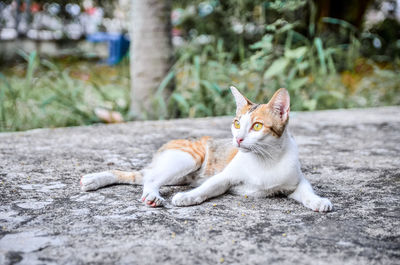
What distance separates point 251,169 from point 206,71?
3.26 metres

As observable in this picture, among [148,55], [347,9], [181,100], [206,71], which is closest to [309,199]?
[181,100]

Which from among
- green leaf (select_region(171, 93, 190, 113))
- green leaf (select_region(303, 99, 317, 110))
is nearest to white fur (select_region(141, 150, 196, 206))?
green leaf (select_region(171, 93, 190, 113))

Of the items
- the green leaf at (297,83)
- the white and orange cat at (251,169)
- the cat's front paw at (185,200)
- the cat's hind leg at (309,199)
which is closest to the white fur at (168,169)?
the white and orange cat at (251,169)

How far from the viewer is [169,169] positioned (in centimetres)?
223

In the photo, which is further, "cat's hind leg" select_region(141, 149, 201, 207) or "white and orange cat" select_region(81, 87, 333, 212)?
"cat's hind leg" select_region(141, 149, 201, 207)

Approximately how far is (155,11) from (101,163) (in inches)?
85.2

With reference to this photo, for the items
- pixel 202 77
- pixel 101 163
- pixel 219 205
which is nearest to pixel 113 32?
pixel 202 77

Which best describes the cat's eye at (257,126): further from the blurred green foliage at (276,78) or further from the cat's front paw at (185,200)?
the blurred green foliage at (276,78)

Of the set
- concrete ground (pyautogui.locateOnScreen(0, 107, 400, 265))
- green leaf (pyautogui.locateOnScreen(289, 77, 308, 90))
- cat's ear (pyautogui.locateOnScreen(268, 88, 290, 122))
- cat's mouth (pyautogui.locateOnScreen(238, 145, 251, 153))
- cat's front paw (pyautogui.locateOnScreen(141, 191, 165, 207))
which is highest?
cat's ear (pyautogui.locateOnScreen(268, 88, 290, 122))

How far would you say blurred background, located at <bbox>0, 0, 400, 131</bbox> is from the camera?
14.4 ft

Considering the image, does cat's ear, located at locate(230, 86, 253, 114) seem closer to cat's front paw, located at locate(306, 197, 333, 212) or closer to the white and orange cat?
the white and orange cat

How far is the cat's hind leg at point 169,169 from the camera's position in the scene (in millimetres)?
2177

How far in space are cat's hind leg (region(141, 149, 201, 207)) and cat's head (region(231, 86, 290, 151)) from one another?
0.37 meters

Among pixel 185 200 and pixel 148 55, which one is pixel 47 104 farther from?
pixel 185 200
